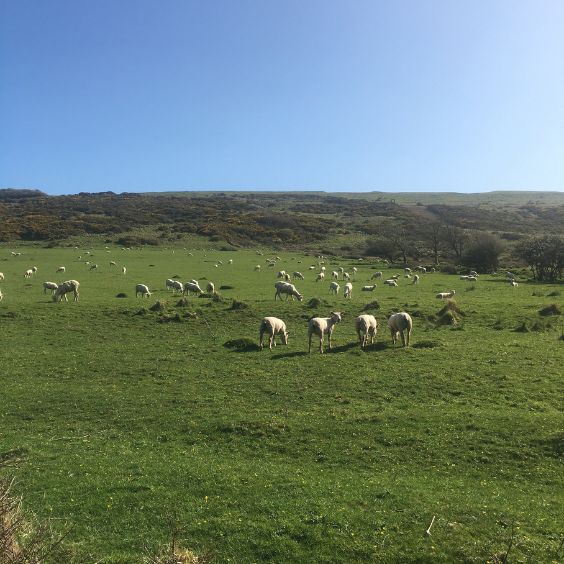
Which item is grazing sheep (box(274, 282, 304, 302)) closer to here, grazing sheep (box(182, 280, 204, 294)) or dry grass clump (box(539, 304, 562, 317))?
grazing sheep (box(182, 280, 204, 294))

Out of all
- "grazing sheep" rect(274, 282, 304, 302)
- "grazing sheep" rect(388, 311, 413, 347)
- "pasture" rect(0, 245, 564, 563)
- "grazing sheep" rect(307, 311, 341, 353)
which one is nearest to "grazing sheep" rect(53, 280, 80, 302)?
"pasture" rect(0, 245, 564, 563)

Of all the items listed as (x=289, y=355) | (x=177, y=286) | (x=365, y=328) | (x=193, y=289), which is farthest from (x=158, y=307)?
(x=365, y=328)

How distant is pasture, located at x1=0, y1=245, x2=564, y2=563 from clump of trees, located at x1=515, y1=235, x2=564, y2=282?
34804 mm

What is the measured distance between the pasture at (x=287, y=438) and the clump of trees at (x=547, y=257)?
34804 millimetres

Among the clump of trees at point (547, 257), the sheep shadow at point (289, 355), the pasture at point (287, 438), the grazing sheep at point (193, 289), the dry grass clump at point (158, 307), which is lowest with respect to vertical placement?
the pasture at point (287, 438)

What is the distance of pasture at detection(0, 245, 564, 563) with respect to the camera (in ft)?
32.8

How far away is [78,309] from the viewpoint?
3497 centimetres

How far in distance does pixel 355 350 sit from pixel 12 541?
63.8 ft

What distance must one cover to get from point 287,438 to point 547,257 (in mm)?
59029

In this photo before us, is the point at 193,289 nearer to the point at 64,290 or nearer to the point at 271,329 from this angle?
the point at 64,290

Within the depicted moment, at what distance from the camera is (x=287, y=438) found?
49.1 feet

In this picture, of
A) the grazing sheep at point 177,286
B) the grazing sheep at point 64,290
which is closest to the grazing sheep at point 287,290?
the grazing sheep at point 177,286

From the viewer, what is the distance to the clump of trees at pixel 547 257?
61953 mm

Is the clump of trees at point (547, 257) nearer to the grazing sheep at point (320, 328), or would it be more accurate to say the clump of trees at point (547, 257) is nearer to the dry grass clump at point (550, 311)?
the dry grass clump at point (550, 311)
